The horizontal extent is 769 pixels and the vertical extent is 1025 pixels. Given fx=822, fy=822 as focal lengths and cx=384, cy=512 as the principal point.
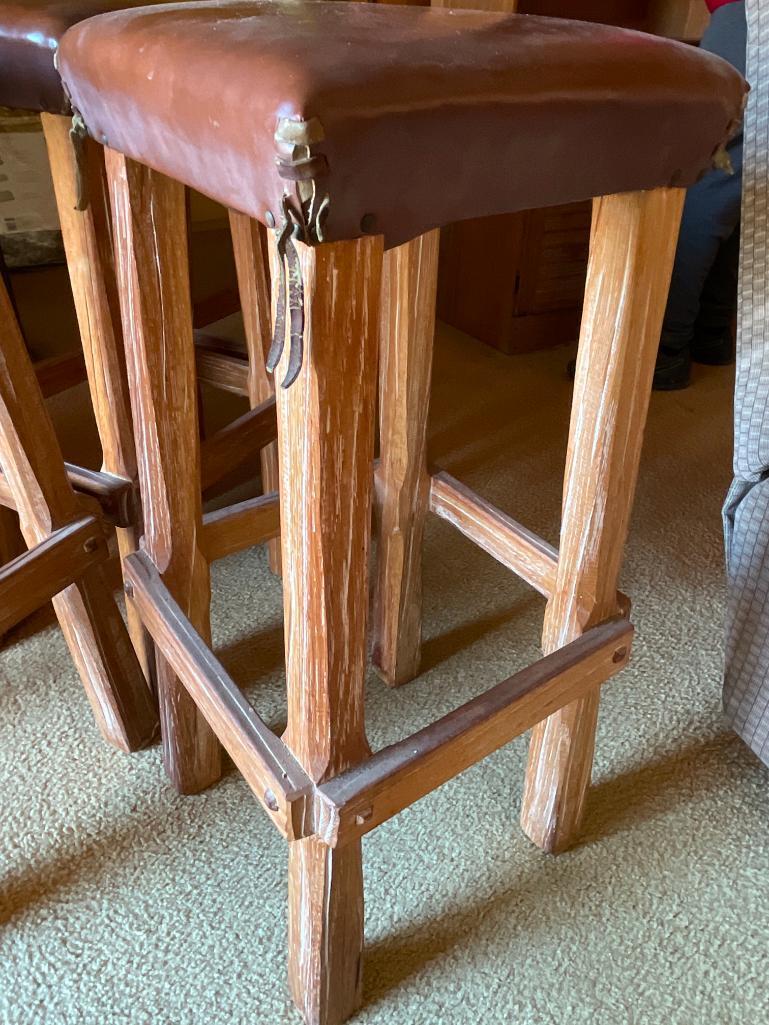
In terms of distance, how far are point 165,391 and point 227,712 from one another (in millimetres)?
281

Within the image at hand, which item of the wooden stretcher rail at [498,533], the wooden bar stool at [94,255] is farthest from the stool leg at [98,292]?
the wooden stretcher rail at [498,533]

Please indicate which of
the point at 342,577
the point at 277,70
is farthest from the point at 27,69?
the point at 342,577

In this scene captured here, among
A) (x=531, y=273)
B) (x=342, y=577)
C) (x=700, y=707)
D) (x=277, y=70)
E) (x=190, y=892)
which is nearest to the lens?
(x=277, y=70)

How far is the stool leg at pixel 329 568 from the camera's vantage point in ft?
1.46

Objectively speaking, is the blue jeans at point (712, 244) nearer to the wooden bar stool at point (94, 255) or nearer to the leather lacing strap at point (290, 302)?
the wooden bar stool at point (94, 255)

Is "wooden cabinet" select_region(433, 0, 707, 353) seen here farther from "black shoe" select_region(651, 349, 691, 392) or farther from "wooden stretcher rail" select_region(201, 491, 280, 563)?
"wooden stretcher rail" select_region(201, 491, 280, 563)

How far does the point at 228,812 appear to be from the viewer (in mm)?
883

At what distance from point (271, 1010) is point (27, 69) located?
0.85m

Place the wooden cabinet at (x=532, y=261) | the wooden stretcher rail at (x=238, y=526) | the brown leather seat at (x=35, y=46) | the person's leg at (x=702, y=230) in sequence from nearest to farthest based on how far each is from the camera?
the brown leather seat at (x=35, y=46), the wooden stretcher rail at (x=238, y=526), the person's leg at (x=702, y=230), the wooden cabinet at (x=532, y=261)

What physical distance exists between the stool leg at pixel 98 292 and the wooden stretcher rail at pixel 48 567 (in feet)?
0.23

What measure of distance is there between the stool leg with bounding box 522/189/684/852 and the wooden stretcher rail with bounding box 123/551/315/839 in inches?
11.7

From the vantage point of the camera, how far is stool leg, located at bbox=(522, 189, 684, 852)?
0.59 meters

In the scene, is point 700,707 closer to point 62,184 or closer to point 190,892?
point 190,892

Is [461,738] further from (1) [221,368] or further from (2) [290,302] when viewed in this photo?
(1) [221,368]
